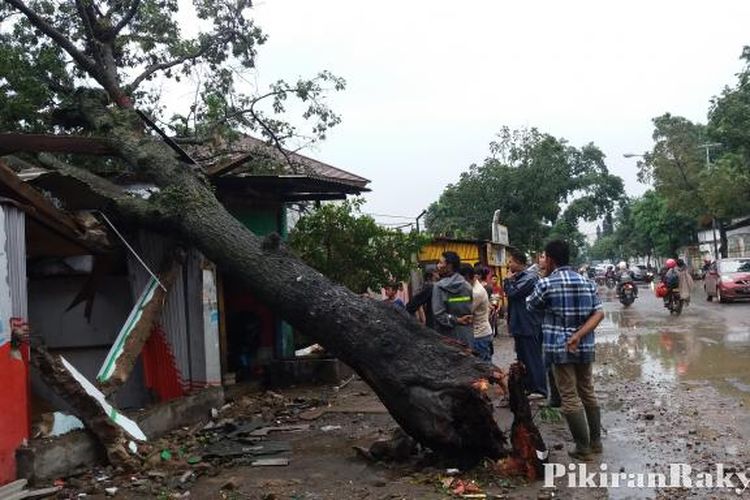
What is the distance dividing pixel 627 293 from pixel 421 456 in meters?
18.2

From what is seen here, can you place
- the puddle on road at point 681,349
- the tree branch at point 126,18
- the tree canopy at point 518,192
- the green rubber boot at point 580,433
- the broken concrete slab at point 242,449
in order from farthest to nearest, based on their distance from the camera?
the tree canopy at point 518,192
the tree branch at point 126,18
the puddle on road at point 681,349
the broken concrete slab at point 242,449
the green rubber boot at point 580,433

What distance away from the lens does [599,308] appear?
221 inches

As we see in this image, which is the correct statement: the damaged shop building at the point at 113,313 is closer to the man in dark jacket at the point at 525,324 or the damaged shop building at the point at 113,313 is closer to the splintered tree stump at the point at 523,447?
the man in dark jacket at the point at 525,324

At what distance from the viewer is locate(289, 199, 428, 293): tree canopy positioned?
401 inches

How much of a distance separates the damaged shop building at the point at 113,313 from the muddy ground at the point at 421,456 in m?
0.41

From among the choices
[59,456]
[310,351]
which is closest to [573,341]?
[59,456]

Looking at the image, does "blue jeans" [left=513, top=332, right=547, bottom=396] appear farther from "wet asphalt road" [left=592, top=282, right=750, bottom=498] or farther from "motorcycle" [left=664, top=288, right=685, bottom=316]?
"motorcycle" [left=664, top=288, right=685, bottom=316]

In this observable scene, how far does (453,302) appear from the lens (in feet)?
25.1

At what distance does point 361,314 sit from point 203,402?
2906 mm

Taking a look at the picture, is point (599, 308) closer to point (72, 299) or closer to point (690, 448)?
point (690, 448)

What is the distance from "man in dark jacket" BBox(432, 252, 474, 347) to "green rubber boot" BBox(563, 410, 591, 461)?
2.30m

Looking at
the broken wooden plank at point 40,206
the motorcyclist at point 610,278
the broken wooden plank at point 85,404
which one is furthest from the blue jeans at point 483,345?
the motorcyclist at point 610,278

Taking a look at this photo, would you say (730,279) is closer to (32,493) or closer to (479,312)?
(479,312)

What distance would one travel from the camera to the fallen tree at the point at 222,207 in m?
5.35
